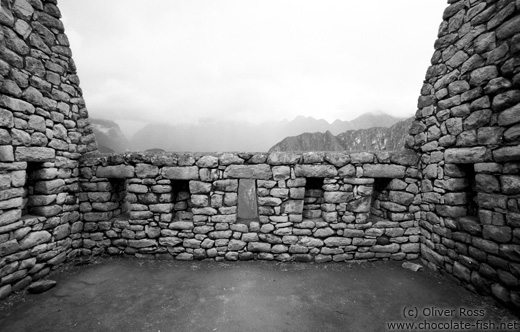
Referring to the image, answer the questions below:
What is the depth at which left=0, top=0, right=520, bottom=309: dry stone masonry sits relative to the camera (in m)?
3.34

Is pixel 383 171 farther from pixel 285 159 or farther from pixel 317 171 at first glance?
A: pixel 285 159

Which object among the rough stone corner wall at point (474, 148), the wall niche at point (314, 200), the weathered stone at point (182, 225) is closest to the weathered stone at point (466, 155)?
the rough stone corner wall at point (474, 148)

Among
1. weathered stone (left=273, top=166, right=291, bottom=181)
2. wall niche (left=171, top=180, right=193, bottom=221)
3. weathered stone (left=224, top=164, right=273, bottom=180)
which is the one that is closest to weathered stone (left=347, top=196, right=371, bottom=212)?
weathered stone (left=273, top=166, right=291, bottom=181)

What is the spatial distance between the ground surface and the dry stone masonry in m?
0.33

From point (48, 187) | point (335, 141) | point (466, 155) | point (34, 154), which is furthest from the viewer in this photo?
point (335, 141)

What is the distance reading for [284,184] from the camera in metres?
4.70

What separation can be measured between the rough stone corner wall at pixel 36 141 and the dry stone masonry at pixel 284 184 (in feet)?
0.07

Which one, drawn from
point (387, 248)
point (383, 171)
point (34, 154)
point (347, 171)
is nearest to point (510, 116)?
point (383, 171)

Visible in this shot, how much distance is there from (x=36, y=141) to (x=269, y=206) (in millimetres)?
4579

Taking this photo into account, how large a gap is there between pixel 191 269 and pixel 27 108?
4.21 meters

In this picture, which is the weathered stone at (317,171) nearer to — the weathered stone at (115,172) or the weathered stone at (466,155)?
the weathered stone at (466,155)

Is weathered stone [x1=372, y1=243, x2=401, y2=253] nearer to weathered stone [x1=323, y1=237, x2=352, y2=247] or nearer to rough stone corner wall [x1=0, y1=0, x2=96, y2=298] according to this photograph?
weathered stone [x1=323, y1=237, x2=352, y2=247]

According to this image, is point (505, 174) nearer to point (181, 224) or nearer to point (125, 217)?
point (181, 224)

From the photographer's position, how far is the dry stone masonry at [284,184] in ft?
10.9
